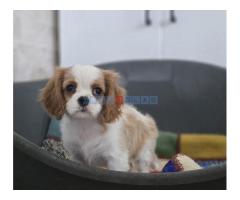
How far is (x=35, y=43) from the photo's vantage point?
0.99m

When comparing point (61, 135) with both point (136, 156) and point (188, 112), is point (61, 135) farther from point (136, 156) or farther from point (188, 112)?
point (188, 112)

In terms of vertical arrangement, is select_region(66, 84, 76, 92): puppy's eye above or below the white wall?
below

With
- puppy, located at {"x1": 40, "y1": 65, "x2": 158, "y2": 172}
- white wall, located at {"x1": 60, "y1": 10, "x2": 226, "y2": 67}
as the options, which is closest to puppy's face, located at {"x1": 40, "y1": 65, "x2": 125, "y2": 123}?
puppy, located at {"x1": 40, "y1": 65, "x2": 158, "y2": 172}

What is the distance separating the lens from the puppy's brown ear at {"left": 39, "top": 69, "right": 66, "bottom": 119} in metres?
0.61

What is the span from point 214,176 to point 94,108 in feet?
0.82

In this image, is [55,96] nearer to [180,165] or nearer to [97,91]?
[97,91]

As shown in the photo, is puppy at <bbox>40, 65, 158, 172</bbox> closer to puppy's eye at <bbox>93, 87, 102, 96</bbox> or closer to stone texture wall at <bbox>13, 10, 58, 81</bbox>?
puppy's eye at <bbox>93, 87, 102, 96</bbox>

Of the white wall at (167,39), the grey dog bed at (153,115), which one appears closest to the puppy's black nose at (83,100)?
the grey dog bed at (153,115)

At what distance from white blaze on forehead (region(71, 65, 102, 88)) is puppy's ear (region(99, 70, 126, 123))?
3cm

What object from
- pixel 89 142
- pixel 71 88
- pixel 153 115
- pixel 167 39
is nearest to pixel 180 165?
pixel 89 142

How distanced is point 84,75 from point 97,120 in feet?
0.38

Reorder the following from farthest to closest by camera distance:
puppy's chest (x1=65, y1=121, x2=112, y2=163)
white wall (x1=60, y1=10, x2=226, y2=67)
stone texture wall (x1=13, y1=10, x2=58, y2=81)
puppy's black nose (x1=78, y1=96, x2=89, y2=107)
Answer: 1. white wall (x1=60, y1=10, x2=226, y2=67)
2. stone texture wall (x1=13, y1=10, x2=58, y2=81)
3. puppy's chest (x1=65, y1=121, x2=112, y2=163)
4. puppy's black nose (x1=78, y1=96, x2=89, y2=107)

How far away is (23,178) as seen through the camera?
634mm

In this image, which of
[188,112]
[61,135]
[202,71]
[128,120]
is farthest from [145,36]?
[61,135]
